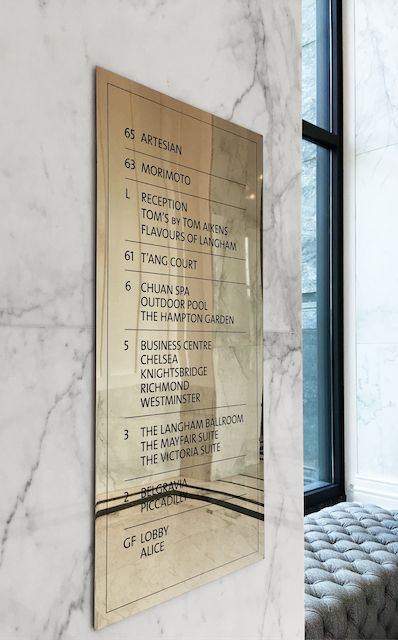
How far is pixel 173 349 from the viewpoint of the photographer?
0.89m

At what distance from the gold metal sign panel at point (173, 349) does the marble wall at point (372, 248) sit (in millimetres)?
1816

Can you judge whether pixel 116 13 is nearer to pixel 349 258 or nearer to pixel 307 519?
pixel 307 519

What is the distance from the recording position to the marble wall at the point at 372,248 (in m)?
2.69

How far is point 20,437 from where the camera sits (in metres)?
0.70

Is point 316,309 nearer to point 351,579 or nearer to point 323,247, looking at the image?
point 323,247

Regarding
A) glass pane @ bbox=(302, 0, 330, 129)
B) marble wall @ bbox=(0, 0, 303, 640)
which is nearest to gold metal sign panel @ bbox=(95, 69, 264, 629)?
marble wall @ bbox=(0, 0, 303, 640)

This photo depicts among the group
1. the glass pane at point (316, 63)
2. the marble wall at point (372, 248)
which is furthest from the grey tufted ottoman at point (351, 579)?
the glass pane at point (316, 63)

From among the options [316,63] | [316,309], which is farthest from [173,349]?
[316,63]

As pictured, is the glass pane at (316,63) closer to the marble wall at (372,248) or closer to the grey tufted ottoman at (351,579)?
the marble wall at (372,248)

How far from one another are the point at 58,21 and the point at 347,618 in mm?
1635

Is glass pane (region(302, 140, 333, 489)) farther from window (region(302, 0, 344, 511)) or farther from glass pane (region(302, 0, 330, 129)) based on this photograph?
glass pane (region(302, 0, 330, 129))

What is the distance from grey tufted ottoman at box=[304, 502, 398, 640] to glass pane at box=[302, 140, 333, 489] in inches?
23.5

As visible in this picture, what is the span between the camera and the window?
281 cm

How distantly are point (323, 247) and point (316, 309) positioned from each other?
31 cm
